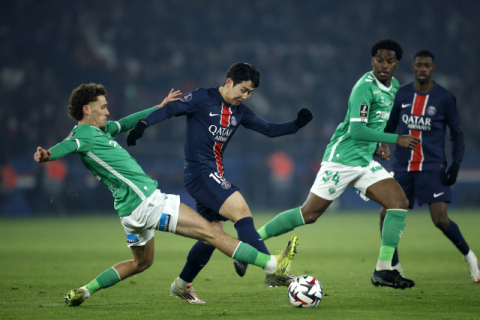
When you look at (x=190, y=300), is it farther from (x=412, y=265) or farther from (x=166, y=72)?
(x=166, y=72)

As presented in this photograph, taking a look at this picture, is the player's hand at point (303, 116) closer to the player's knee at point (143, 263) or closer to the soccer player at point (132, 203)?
the soccer player at point (132, 203)

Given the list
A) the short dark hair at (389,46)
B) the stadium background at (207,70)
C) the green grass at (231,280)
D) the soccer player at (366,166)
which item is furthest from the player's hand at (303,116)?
the stadium background at (207,70)

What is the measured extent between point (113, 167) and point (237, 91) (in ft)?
4.21

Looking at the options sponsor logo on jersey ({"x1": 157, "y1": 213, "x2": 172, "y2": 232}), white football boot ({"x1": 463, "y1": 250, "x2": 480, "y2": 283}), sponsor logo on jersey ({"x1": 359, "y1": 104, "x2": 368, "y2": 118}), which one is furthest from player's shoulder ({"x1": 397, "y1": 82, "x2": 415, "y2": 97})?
sponsor logo on jersey ({"x1": 157, "y1": 213, "x2": 172, "y2": 232})

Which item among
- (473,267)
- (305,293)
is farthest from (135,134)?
(473,267)

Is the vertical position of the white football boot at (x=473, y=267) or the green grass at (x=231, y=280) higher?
the white football boot at (x=473, y=267)

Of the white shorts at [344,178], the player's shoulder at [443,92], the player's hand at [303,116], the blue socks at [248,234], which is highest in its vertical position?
the player's shoulder at [443,92]

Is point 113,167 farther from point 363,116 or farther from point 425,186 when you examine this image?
point 425,186

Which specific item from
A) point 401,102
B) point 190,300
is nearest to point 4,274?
point 190,300

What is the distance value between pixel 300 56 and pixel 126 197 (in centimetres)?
1863

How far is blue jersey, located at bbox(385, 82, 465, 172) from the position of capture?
20.7 feet

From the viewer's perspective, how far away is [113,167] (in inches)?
178

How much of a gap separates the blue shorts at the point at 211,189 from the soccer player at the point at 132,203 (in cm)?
28

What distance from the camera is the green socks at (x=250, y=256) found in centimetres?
429
